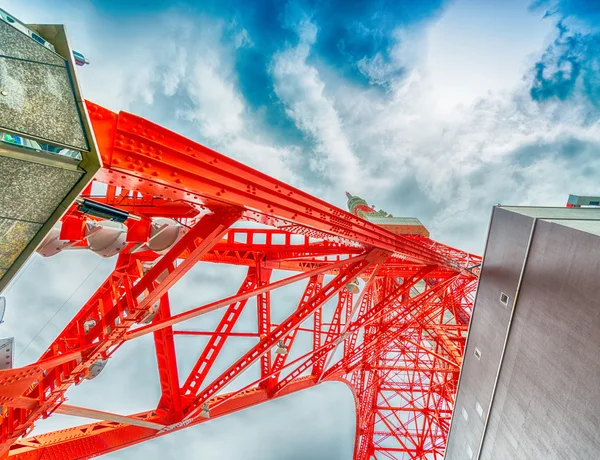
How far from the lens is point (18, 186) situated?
2059 millimetres

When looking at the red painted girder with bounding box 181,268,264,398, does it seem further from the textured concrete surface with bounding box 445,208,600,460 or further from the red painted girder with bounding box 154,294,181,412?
the textured concrete surface with bounding box 445,208,600,460

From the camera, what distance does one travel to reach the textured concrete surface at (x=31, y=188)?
200 cm

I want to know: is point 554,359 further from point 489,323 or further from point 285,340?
point 285,340

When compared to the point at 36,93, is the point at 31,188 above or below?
below

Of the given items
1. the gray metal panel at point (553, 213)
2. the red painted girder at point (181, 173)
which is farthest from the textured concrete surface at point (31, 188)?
the gray metal panel at point (553, 213)

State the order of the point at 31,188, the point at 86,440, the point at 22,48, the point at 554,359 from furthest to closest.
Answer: the point at 86,440 → the point at 554,359 → the point at 31,188 → the point at 22,48

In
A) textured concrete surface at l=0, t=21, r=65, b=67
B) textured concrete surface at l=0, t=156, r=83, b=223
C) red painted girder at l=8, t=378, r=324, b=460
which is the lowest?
red painted girder at l=8, t=378, r=324, b=460

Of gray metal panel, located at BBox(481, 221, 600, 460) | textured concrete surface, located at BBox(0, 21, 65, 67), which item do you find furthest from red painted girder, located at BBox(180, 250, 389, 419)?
textured concrete surface, located at BBox(0, 21, 65, 67)

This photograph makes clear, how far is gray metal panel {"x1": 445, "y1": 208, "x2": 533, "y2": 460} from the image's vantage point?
8141mm

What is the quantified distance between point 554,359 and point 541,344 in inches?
17.4

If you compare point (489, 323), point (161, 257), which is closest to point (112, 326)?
point (161, 257)

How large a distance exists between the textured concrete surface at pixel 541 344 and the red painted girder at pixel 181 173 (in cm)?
540

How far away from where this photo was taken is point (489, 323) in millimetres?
9172

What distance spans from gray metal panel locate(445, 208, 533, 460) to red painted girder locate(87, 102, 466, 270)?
6073 millimetres
